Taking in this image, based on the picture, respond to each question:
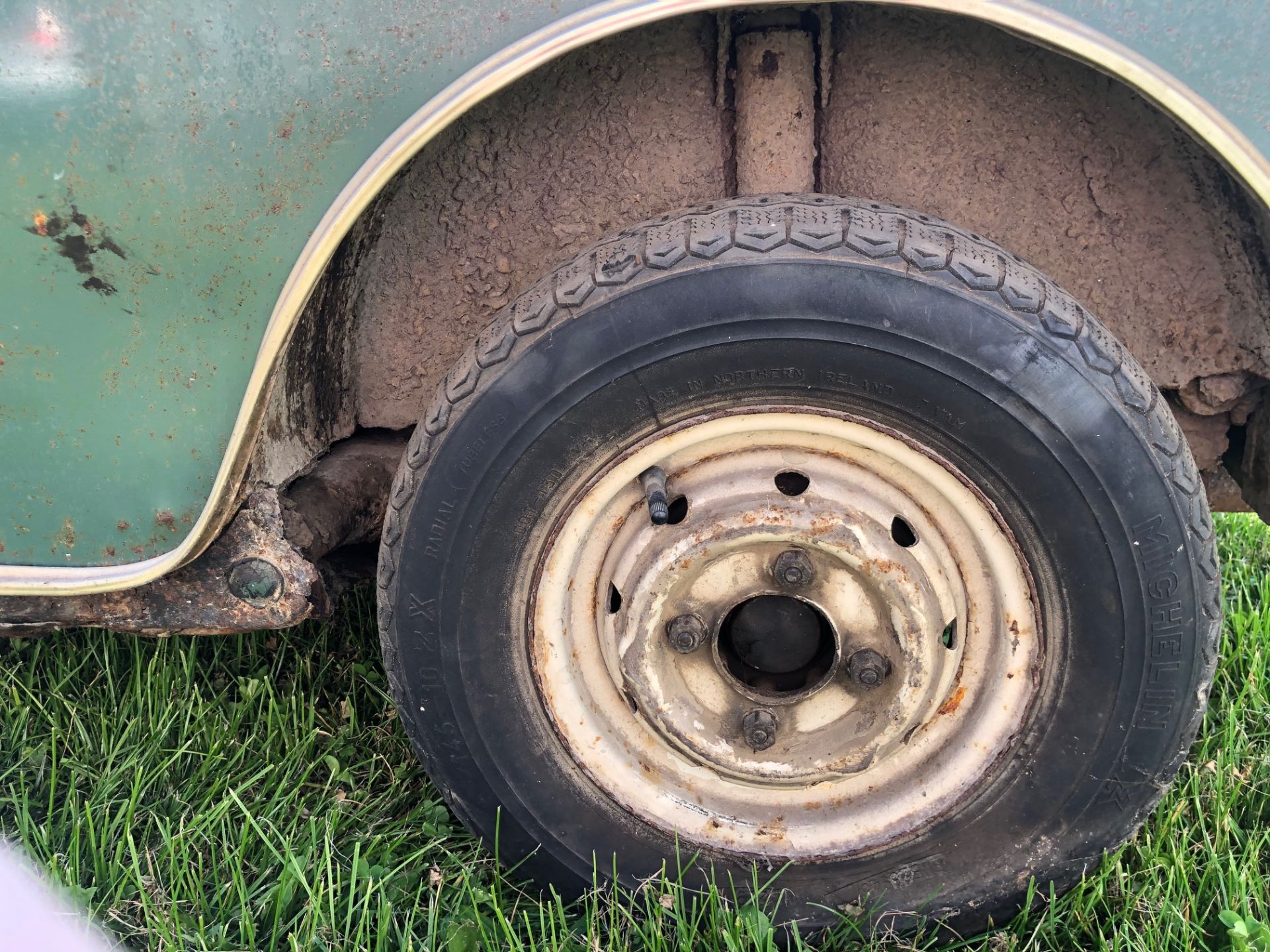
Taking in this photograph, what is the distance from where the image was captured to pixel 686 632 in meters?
1.47

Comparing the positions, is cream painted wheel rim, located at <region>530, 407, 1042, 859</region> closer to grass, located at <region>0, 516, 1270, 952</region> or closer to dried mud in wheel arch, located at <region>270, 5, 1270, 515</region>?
grass, located at <region>0, 516, 1270, 952</region>

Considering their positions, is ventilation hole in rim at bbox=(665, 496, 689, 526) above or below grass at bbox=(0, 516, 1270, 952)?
above

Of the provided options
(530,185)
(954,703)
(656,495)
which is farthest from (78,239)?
(954,703)

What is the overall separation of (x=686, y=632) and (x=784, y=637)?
0.16m

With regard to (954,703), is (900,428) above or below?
above

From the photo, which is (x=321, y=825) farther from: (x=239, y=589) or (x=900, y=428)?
(x=900, y=428)

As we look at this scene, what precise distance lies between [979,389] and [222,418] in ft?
3.42

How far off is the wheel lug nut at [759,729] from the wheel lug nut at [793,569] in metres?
0.21

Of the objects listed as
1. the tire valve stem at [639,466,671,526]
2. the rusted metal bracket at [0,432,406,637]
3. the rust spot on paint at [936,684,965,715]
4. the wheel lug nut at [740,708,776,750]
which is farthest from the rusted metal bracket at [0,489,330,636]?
the rust spot on paint at [936,684,965,715]

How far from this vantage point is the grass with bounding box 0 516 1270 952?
1.53 metres

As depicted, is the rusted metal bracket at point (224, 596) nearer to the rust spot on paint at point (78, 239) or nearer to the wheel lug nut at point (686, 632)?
the rust spot on paint at point (78, 239)

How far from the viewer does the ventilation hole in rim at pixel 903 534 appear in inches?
58.2

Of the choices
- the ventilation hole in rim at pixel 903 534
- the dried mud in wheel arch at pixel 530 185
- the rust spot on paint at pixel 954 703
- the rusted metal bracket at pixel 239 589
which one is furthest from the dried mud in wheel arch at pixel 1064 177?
the rusted metal bracket at pixel 239 589

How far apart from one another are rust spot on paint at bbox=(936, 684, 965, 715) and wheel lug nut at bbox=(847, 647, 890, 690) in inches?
4.8
